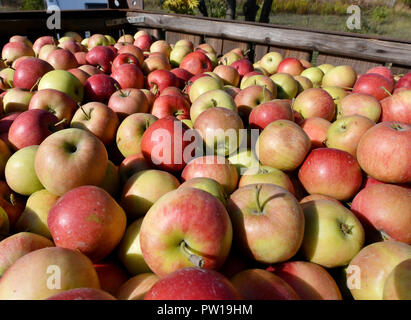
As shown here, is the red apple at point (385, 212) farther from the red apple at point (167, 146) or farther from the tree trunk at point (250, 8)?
the tree trunk at point (250, 8)

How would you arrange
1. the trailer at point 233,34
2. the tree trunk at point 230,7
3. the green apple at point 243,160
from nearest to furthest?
the green apple at point 243,160, the trailer at point 233,34, the tree trunk at point 230,7

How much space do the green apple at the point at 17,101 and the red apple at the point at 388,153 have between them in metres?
2.81

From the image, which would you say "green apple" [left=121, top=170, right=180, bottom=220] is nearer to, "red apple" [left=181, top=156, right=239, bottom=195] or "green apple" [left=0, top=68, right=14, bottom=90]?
"red apple" [left=181, top=156, right=239, bottom=195]

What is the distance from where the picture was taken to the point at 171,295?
2.89ft

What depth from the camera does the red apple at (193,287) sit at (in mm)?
869

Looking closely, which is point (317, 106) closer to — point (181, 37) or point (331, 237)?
point (331, 237)

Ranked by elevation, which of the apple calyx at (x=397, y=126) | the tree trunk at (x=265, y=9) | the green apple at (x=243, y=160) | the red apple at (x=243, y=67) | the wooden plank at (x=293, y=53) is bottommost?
the green apple at (x=243, y=160)

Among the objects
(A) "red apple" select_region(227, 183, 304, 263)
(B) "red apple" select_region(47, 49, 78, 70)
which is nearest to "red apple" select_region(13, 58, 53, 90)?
(B) "red apple" select_region(47, 49, 78, 70)

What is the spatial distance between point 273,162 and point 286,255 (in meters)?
0.80

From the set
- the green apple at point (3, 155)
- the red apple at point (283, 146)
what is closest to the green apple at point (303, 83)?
the red apple at point (283, 146)

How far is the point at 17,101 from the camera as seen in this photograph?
2.65 meters

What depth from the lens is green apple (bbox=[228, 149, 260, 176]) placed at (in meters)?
2.06

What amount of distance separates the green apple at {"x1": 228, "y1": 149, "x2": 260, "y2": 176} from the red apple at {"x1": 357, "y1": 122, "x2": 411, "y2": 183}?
70 centimetres

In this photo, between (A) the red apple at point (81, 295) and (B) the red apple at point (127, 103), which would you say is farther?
(B) the red apple at point (127, 103)
